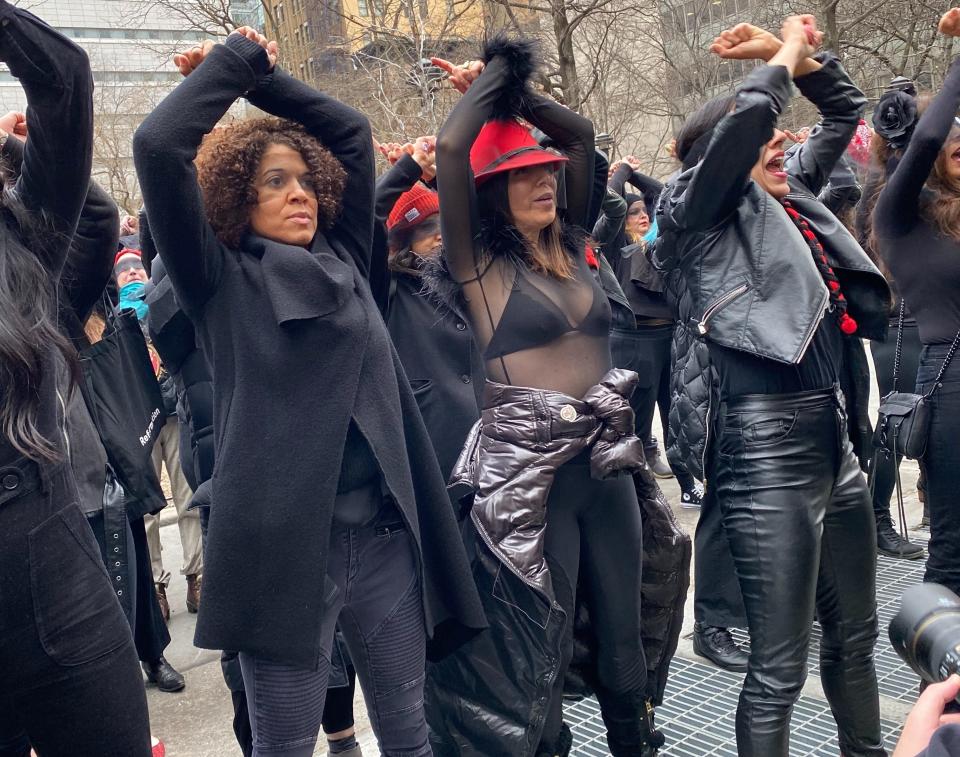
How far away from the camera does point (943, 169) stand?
12.3ft

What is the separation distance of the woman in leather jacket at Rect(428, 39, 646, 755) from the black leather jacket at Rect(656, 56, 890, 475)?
0.32 m

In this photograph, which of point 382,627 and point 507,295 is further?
point 507,295

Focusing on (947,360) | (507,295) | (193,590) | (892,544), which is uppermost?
(507,295)

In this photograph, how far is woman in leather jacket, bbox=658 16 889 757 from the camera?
2.95 metres

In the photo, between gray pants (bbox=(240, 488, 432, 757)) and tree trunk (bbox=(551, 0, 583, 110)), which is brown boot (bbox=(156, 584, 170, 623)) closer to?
gray pants (bbox=(240, 488, 432, 757))

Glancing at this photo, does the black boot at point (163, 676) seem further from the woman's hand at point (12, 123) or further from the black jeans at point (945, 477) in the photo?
the black jeans at point (945, 477)

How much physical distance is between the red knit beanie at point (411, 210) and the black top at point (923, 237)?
173 cm

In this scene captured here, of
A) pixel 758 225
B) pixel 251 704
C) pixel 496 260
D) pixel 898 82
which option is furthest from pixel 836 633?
pixel 898 82

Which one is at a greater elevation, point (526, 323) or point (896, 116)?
point (896, 116)

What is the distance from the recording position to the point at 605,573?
3.05 m

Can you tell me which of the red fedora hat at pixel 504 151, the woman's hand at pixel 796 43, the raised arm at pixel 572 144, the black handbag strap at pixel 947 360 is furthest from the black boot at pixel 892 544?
the red fedora hat at pixel 504 151

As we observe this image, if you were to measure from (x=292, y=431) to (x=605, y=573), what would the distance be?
1130mm

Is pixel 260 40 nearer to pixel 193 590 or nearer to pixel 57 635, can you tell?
pixel 57 635

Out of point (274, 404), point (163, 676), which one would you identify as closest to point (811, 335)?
point (274, 404)
